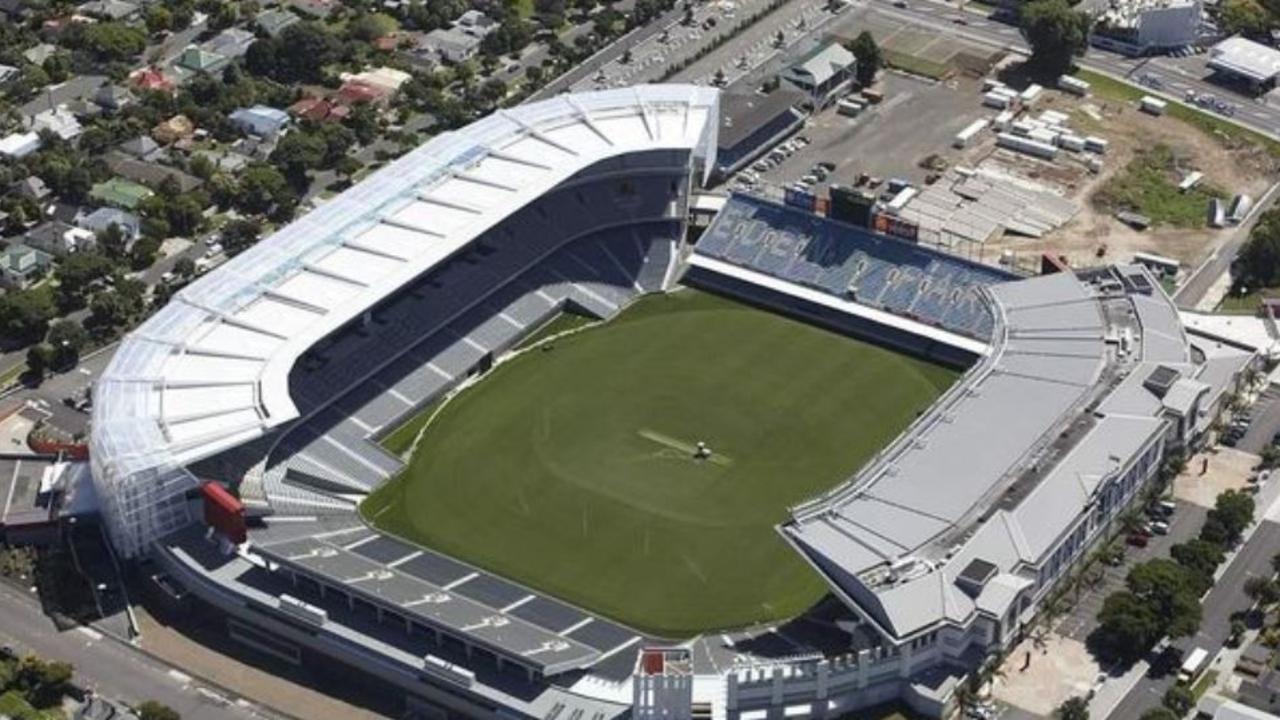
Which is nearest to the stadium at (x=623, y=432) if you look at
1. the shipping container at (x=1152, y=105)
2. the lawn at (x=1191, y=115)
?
the lawn at (x=1191, y=115)

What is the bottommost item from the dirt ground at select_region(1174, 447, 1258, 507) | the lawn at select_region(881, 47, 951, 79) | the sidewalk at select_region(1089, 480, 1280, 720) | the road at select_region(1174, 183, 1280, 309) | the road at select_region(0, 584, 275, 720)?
the road at select_region(0, 584, 275, 720)

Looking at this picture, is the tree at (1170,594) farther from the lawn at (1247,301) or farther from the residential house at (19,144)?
the residential house at (19,144)

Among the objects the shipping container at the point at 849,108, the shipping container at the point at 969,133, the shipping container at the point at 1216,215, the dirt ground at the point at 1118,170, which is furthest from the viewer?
the shipping container at the point at 849,108

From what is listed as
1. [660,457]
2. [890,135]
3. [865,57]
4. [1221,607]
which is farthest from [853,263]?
[1221,607]

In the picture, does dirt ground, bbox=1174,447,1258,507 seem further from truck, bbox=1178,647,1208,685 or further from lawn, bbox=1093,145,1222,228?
lawn, bbox=1093,145,1222,228

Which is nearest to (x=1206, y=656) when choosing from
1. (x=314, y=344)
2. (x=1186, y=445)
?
(x=1186, y=445)

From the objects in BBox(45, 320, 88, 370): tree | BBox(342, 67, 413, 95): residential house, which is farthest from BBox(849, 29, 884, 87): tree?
BBox(45, 320, 88, 370): tree
